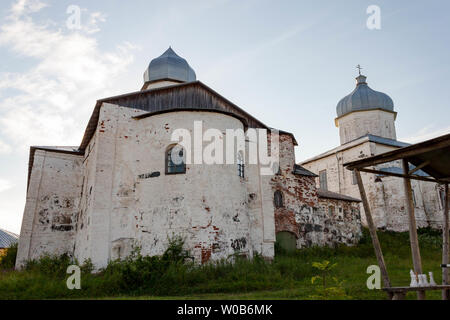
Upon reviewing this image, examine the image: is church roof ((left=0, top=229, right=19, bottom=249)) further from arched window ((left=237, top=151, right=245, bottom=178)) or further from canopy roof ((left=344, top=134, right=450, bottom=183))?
canopy roof ((left=344, top=134, right=450, bottom=183))

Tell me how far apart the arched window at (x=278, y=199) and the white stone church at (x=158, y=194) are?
0.05 m

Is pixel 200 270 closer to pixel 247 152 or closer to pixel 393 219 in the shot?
pixel 247 152

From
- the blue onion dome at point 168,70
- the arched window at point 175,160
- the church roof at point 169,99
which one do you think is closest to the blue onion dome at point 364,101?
the blue onion dome at point 168,70

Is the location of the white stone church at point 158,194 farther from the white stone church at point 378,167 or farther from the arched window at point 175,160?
the white stone church at point 378,167

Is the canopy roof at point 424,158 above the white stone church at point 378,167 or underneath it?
underneath

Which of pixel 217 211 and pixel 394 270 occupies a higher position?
pixel 217 211

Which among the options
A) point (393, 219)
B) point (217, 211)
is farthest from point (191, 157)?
point (393, 219)

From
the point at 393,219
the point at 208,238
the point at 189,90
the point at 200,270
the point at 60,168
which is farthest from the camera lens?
the point at 393,219

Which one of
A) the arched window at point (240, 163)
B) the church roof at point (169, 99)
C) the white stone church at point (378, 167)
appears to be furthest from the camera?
the white stone church at point (378, 167)

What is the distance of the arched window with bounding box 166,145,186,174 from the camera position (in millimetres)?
13227

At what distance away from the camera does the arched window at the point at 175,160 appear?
13.2 m

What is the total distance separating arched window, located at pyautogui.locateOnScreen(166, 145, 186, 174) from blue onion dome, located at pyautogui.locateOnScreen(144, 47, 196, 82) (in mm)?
7804

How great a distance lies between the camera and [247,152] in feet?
52.9
